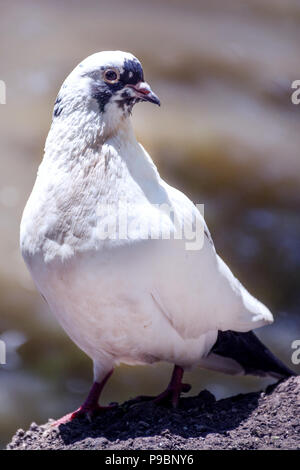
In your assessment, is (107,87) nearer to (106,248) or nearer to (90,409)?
(106,248)

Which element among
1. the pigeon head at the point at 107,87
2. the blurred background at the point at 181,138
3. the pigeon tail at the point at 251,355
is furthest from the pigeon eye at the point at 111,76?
the blurred background at the point at 181,138

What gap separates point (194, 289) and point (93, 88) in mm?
1049

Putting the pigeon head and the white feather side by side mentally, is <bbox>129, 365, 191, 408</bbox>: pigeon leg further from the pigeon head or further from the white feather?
the pigeon head

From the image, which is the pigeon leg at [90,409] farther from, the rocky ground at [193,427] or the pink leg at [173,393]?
the pink leg at [173,393]

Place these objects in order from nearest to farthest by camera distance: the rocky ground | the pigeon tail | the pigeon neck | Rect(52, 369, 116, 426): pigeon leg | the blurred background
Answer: the rocky ground
the pigeon neck
Rect(52, 369, 116, 426): pigeon leg
the pigeon tail
the blurred background

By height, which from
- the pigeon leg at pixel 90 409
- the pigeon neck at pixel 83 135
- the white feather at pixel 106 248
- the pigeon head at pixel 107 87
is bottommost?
the pigeon leg at pixel 90 409

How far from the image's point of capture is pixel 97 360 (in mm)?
3760

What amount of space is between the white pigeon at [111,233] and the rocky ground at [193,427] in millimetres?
356

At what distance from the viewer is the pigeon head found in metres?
3.26

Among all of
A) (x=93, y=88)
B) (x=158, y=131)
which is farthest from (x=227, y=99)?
(x=93, y=88)

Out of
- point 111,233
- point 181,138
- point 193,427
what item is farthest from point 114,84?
point 181,138

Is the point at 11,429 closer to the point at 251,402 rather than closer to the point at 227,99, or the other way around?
the point at 251,402

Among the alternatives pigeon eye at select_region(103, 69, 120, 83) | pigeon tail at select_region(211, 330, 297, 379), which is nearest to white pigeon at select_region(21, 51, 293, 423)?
pigeon eye at select_region(103, 69, 120, 83)

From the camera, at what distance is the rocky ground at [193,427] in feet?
10.5
